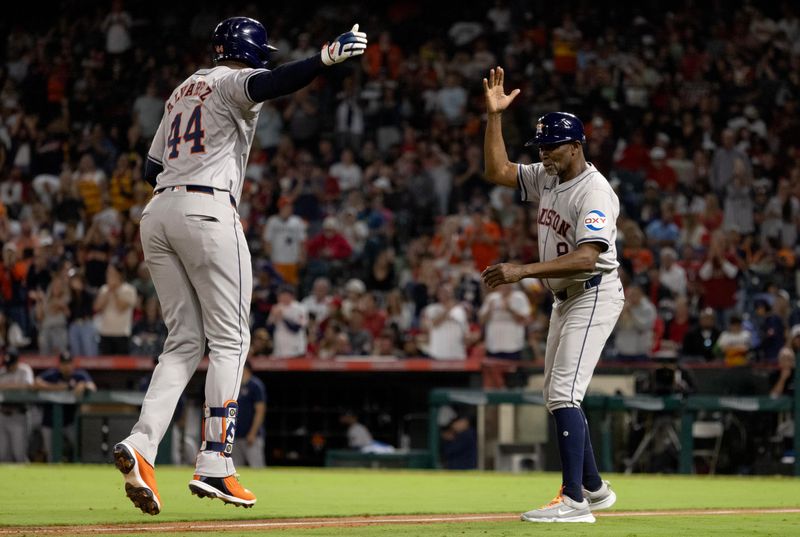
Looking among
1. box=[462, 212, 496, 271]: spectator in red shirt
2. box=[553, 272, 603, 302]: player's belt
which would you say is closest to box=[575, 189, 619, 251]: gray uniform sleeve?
box=[553, 272, 603, 302]: player's belt

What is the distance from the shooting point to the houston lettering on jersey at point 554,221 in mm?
6922

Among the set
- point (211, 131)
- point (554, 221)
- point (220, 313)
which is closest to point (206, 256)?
point (220, 313)

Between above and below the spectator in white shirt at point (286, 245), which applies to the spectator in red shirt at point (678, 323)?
below

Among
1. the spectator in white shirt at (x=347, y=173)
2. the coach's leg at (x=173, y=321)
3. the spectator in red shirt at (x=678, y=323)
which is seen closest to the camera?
the coach's leg at (x=173, y=321)

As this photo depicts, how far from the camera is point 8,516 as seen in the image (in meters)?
6.80

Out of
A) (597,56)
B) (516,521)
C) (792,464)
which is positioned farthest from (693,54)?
(516,521)

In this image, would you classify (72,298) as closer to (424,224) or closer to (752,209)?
(424,224)

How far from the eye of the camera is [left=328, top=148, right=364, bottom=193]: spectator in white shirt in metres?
19.7

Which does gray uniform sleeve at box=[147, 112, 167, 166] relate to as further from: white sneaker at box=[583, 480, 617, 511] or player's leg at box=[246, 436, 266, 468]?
player's leg at box=[246, 436, 266, 468]

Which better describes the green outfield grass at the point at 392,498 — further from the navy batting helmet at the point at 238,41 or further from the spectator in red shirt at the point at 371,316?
the spectator in red shirt at the point at 371,316

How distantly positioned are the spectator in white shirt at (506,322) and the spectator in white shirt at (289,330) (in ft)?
6.83

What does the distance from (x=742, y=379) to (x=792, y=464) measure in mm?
1682

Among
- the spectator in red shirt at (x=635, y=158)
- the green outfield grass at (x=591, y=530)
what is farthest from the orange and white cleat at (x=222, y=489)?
the spectator in red shirt at (x=635, y=158)

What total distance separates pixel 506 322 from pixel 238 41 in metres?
8.75
